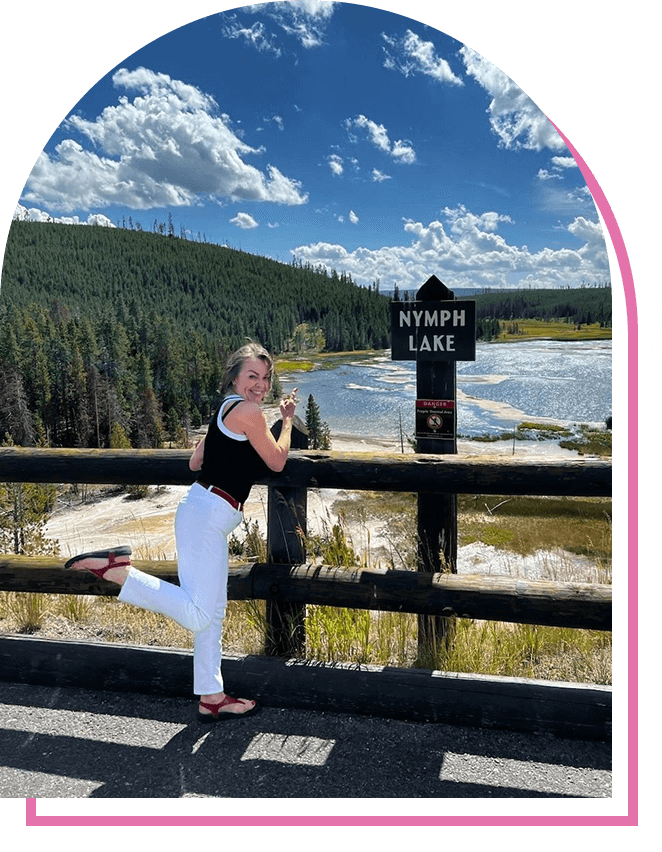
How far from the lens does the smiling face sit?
2.95 meters

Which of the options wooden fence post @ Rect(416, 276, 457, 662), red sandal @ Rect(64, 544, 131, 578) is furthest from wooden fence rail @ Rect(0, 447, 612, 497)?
red sandal @ Rect(64, 544, 131, 578)

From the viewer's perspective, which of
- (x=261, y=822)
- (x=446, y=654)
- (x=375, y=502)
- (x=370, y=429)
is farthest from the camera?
(x=370, y=429)

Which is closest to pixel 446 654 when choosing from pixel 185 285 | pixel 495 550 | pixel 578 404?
pixel 495 550

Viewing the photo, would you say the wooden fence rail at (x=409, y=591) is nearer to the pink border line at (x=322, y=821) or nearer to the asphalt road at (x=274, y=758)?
the asphalt road at (x=274, y=758)

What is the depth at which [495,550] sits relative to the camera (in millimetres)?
19578

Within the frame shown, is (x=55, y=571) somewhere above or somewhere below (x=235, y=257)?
below

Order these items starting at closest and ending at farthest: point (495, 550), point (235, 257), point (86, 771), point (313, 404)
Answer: point (86, 771) → point (313, 404) → point (495, 550) → point (235, 257)

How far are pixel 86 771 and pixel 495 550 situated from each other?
18.0 m

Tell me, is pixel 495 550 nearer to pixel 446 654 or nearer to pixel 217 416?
pixel 446 654

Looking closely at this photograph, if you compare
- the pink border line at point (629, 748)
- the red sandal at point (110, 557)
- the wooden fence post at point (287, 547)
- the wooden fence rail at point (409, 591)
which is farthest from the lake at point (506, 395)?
the pink border line at point (629, 748)

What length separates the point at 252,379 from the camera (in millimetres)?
2961

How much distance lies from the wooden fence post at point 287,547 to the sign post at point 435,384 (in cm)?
71

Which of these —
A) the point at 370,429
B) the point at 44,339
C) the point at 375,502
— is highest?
the point at 44,339

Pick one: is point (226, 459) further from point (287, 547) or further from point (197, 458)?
point (287, 547)
